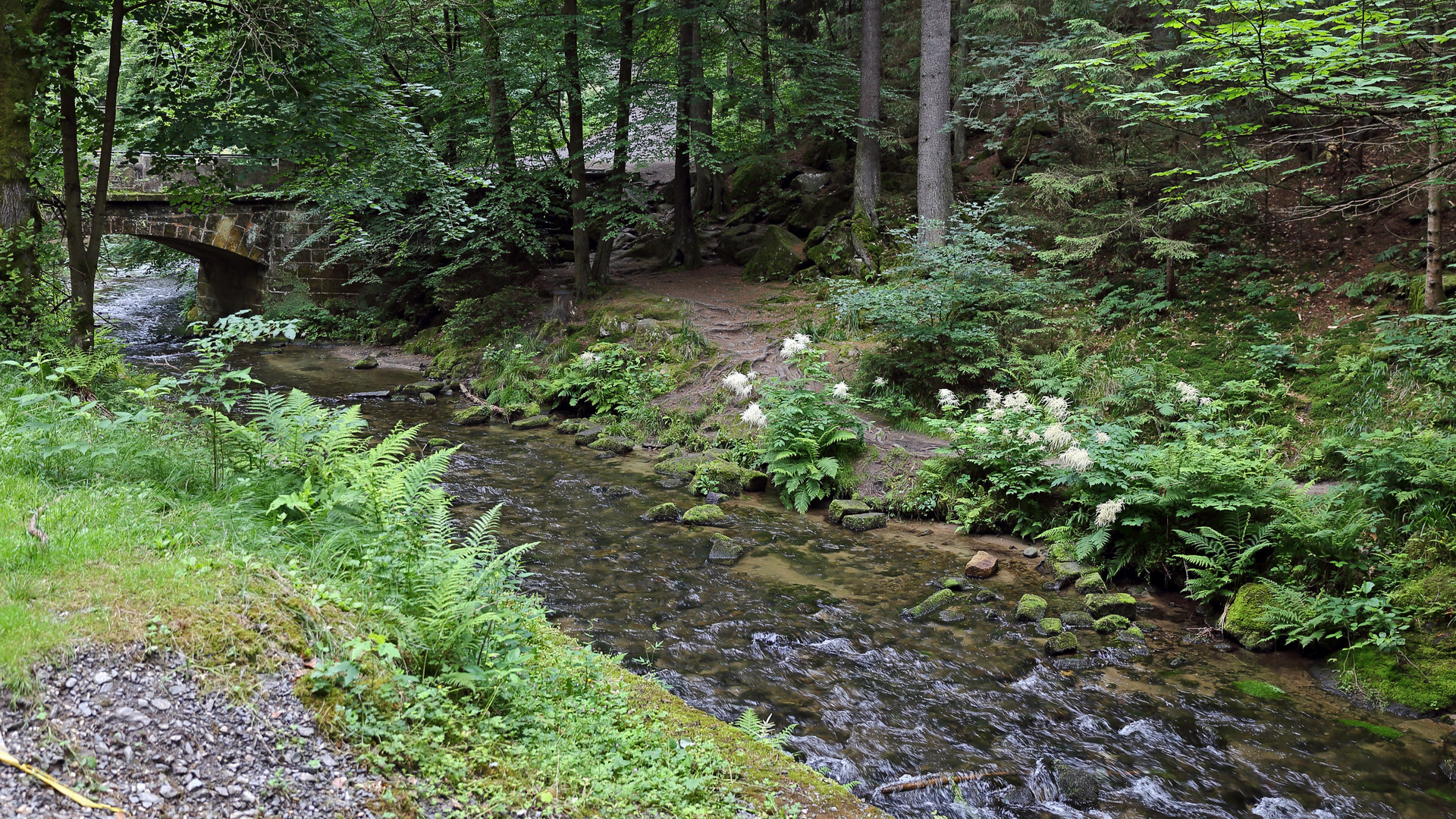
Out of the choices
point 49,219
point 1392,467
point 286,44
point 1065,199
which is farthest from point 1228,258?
point 49,219

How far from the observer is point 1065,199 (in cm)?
1291

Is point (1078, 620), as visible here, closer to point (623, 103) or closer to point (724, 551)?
point (724, 551)

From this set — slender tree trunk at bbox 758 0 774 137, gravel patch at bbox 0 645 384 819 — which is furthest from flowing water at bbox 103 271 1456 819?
slender tree trunk at bbox 758 0 774 137

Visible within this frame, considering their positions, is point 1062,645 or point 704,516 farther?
point 704,516

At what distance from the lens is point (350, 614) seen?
3686mm

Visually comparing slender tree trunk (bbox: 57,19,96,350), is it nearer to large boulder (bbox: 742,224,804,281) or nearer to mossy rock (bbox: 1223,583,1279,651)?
mossy rock (bbox: 1223,583,1279,651)

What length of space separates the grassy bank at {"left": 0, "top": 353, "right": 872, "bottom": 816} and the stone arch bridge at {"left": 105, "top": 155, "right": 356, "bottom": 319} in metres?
18.4

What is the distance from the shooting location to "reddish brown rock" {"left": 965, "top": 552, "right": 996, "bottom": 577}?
829cm

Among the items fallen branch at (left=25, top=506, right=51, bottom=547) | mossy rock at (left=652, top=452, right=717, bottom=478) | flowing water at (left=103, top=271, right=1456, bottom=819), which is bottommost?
flowing water at (left=103, top=271, right=1456, bottom=819)

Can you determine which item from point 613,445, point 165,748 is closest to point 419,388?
point 613,445

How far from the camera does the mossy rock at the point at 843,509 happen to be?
10109 mm

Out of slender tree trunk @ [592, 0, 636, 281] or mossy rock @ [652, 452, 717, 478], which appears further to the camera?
slender tree trunk @ [592, 0, 636, 281]

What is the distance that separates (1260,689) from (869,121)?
533 inches

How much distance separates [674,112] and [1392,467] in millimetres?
13386
